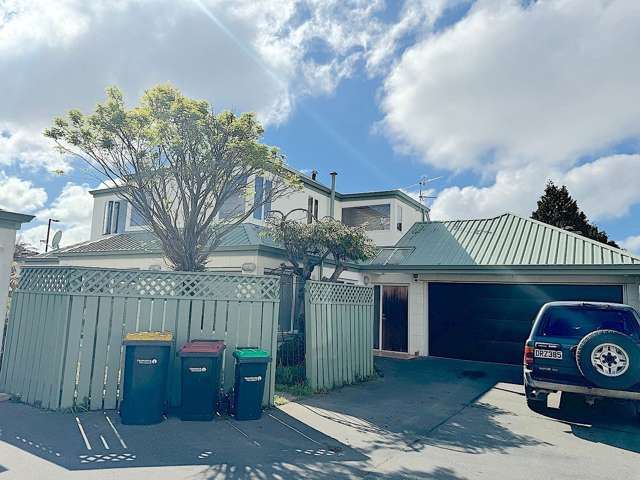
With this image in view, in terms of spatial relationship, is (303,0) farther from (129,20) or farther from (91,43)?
(91,43)

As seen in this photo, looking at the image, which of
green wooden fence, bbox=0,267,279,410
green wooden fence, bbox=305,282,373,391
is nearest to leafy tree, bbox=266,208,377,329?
green wooden fence, bbox=305,282,373,391

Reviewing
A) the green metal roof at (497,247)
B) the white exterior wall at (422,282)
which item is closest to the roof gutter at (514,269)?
the green metal roof at (497,247)

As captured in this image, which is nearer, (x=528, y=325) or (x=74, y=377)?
(x=74, y=377)

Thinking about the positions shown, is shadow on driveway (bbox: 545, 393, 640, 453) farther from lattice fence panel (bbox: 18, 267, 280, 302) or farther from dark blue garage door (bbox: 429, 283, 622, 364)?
→ lattice fence panel (bbox: 18, 267, 280, 302)

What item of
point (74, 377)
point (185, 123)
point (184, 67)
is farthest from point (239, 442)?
point (184, 67)

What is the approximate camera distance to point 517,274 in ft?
36.9

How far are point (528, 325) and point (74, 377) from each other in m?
10.9

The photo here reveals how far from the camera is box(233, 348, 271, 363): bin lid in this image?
5691mm

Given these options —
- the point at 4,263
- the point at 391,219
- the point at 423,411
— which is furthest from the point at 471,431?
the point at 391,219

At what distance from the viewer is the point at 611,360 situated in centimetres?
561

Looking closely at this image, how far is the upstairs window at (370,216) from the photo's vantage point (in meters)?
17.0

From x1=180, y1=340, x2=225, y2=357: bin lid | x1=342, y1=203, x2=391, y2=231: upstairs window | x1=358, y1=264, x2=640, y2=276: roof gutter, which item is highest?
x1=342, y1=203, x2=391, y2=231: upstairs window

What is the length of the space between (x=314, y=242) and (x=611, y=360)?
592cm

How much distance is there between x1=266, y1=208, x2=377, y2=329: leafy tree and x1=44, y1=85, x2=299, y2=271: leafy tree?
145 centimetres
